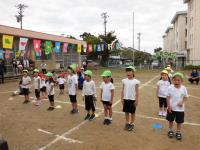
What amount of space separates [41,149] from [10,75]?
55.2ft

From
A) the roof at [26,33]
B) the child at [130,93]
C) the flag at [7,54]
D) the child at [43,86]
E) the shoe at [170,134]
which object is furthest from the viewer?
the flag at [7,54]

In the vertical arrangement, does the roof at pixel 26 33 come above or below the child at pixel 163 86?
above

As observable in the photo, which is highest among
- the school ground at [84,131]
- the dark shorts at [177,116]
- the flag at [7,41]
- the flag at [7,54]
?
the flag at [7,41]

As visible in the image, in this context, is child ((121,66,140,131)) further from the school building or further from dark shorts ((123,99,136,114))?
the school building

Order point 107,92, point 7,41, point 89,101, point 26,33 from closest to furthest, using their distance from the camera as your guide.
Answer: point 107,92
point 89,101
point 7,41
point 26,33

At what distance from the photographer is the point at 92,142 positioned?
5594 mm

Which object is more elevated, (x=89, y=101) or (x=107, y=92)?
(x=107, y=92)

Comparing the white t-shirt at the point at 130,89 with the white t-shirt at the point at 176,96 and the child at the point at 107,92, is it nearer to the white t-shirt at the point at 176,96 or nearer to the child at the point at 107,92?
the child at the point at 107,92

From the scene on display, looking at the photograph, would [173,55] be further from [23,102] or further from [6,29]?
[23,102]

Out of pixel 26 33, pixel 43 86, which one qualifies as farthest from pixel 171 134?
pixel 26 33

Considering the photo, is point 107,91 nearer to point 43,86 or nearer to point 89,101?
point 89,101

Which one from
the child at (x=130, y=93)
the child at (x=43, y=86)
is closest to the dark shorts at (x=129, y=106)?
the child at (x=130, y=93)

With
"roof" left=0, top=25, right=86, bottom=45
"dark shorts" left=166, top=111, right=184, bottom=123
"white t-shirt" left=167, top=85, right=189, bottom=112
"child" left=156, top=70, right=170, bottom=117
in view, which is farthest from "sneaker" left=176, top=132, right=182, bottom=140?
"roof" left=0, top=25, right=86, bottom=45

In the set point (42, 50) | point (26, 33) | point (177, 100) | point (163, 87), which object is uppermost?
point (26, 33)
